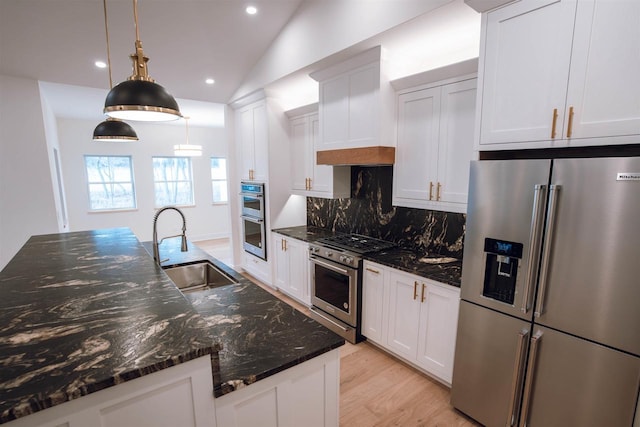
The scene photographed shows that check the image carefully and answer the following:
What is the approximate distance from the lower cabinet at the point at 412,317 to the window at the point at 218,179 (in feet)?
20.0

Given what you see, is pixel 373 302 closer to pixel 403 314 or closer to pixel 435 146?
→ pixel 403 314

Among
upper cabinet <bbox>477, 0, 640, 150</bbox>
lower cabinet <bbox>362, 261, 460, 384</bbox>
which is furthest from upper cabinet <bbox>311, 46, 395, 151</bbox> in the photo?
lower cabinet <bbox>362, 261, 460, 384</bbox>

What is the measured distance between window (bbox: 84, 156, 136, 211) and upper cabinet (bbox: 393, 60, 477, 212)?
6.46 meters

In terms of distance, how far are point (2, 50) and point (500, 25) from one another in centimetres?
440

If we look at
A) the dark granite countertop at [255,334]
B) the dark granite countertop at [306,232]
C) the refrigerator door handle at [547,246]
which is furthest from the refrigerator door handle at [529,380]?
the dark granite countertop at [306,232]

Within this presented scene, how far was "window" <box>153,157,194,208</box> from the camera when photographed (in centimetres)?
709

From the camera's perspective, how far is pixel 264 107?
3.98 metres

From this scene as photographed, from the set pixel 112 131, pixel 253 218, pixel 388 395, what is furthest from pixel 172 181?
pixel 388 395

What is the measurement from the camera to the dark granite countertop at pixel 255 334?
1116 millimetres

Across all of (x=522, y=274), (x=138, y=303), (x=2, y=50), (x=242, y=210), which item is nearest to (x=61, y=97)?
(x=2, y=50)

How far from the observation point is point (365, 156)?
107 inches

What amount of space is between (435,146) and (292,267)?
88.0 inches

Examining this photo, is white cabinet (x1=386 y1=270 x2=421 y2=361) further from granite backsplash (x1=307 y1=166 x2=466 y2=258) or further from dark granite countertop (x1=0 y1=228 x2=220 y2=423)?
dark granite countertop (x1=0 y1=228 x2=220 y2=423)

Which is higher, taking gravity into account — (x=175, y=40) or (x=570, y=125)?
(x=175, y=40)
